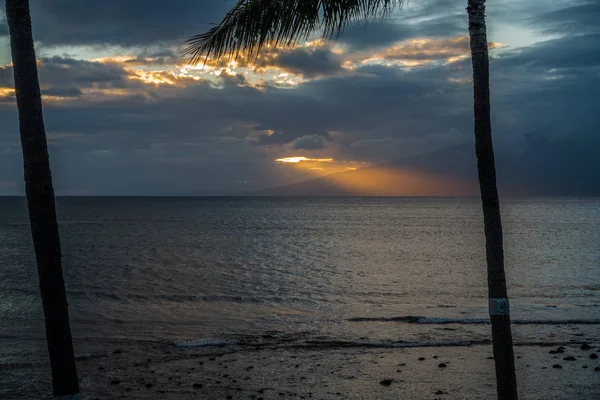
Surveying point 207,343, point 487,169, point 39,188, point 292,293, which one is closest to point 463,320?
point 207,343

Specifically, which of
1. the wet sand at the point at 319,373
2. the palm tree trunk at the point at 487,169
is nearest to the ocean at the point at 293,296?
the wet sand at the point at 319,373

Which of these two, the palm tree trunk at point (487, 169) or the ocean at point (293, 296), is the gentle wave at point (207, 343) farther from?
the palm tree trunk at point (487, 169)

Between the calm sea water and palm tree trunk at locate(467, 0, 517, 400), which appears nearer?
palm tree trunk at locate(467, 0, 517, 400)

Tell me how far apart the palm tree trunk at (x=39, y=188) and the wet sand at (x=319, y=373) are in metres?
5.95

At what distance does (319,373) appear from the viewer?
47.0ft

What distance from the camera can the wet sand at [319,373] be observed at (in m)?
12.7

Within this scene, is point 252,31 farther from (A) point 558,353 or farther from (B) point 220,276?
(B) point 220,276

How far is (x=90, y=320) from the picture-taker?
21781 millimetres

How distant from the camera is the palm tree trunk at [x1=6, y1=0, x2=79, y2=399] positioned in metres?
6.89

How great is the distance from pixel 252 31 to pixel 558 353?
1186 centimetres

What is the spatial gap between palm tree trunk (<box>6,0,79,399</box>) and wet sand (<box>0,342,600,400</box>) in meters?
5.95

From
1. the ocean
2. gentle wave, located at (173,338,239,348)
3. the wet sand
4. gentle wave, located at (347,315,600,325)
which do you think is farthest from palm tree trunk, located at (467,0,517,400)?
gentle wave, located at (347,315,600,325)

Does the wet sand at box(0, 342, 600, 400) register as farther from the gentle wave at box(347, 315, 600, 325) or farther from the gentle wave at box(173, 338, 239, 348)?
the gentle wave at box(347, 315, 600, 325)

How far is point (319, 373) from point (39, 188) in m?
9.15
